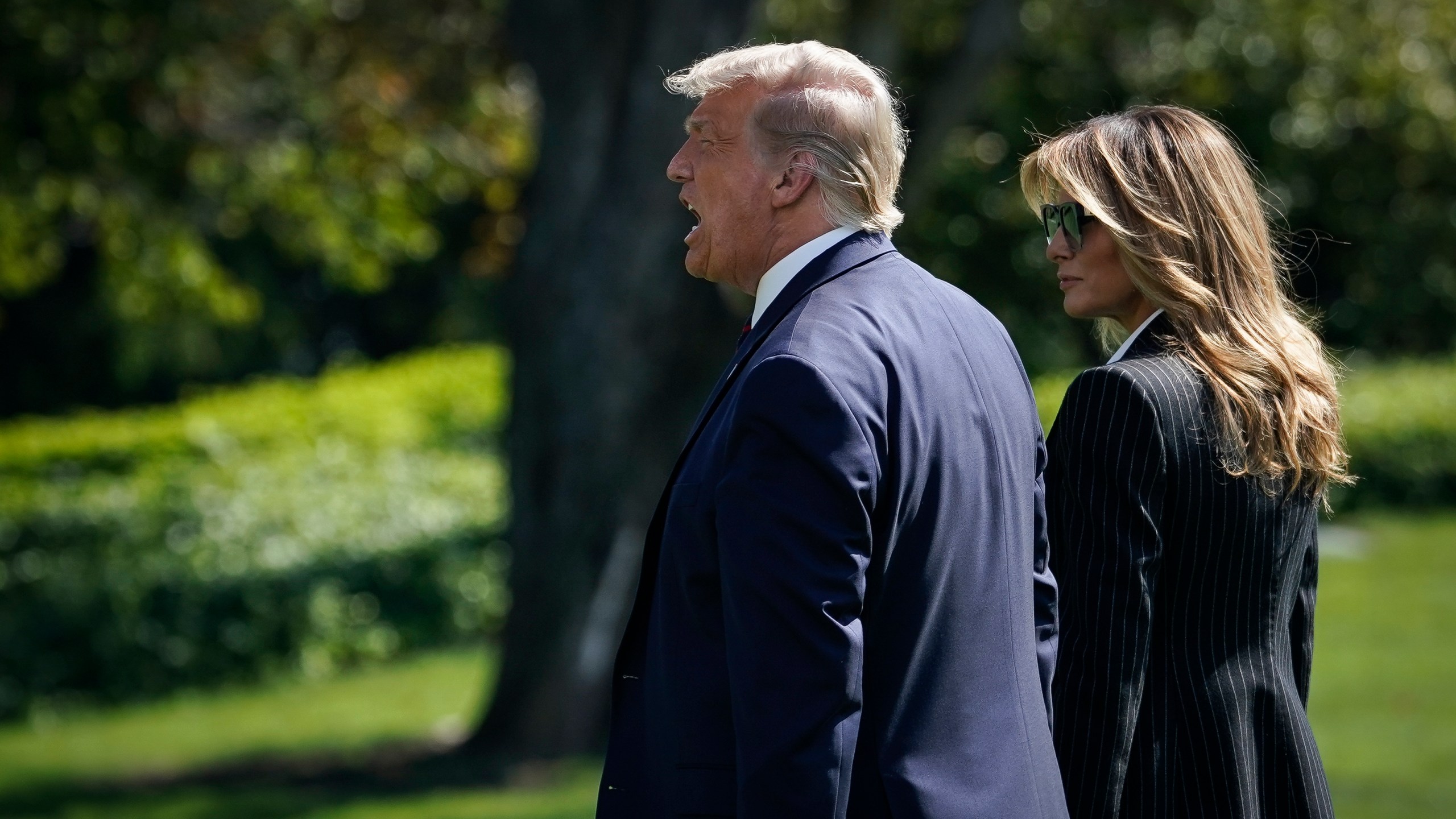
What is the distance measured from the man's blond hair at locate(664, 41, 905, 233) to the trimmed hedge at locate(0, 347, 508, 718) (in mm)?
9445

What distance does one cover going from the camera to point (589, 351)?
7.65 m

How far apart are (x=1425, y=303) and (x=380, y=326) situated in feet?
60.8

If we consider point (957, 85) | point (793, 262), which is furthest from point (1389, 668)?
point (793, 262)

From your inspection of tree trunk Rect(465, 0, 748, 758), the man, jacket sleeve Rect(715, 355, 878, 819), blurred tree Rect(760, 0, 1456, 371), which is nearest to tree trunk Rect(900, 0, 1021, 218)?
tree trunk Rect(465, 0, 748, 758)

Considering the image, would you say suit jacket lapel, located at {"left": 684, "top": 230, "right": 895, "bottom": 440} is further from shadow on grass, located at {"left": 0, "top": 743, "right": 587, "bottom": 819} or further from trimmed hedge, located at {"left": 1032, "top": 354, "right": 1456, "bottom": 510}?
trimmed hedge, located at {"left": 1032, "top": 354, "right": 1456, "bottom": 510}

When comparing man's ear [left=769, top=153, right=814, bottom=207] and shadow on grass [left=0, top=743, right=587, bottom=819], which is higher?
man's ear [left=769, top=153, right=814, bottom=207]

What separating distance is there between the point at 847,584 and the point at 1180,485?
0.72 metres

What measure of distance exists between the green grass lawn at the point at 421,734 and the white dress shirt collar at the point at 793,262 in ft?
16.5

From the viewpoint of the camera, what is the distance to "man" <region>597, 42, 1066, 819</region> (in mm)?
1959

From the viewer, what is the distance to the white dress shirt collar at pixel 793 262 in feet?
7.48

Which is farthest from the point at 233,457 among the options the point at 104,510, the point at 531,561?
the point at 531,561

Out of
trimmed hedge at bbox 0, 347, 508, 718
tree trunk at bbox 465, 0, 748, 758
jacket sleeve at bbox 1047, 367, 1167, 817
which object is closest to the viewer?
jacket sleeve at bbox 1047, 367, 1167, 817

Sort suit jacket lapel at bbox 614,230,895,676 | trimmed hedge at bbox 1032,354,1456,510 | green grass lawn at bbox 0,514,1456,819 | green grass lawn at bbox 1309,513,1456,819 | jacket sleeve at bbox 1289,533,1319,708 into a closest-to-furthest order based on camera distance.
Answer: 1. suit jacket lapel at bbox 614,230,895,676
2. jacket sleeve at bbox 1289,533,1319,708
3. green grass lawn at bbox 1309,513,1456,819
4. green grass lawn at bbox 0,514,1456,819
5. trimmed hedge at bbox 1032,354,1456,510

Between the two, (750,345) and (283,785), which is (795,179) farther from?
(283,785)
